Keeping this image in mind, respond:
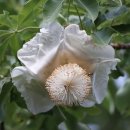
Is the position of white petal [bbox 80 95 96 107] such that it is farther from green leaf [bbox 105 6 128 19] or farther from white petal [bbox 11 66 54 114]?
green leaf [bbox 105 6 128 19]

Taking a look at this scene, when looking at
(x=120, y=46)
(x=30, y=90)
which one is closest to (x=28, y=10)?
(x=30, y=90)

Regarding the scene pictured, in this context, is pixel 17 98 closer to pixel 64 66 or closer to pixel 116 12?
pixel 64 66

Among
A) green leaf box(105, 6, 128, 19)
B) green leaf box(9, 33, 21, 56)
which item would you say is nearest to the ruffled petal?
green leaf box(105, 6, 128, 19)

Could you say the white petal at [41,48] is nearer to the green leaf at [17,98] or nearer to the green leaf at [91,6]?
the green leaf at [91,6]

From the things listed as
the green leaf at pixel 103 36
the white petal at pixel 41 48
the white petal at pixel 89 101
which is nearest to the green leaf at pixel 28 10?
the white petal at pixel 41 48

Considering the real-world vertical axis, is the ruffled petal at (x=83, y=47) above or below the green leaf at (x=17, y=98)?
above

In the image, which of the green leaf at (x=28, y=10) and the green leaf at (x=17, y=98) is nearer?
the green leaf at (x=28, y=10)
